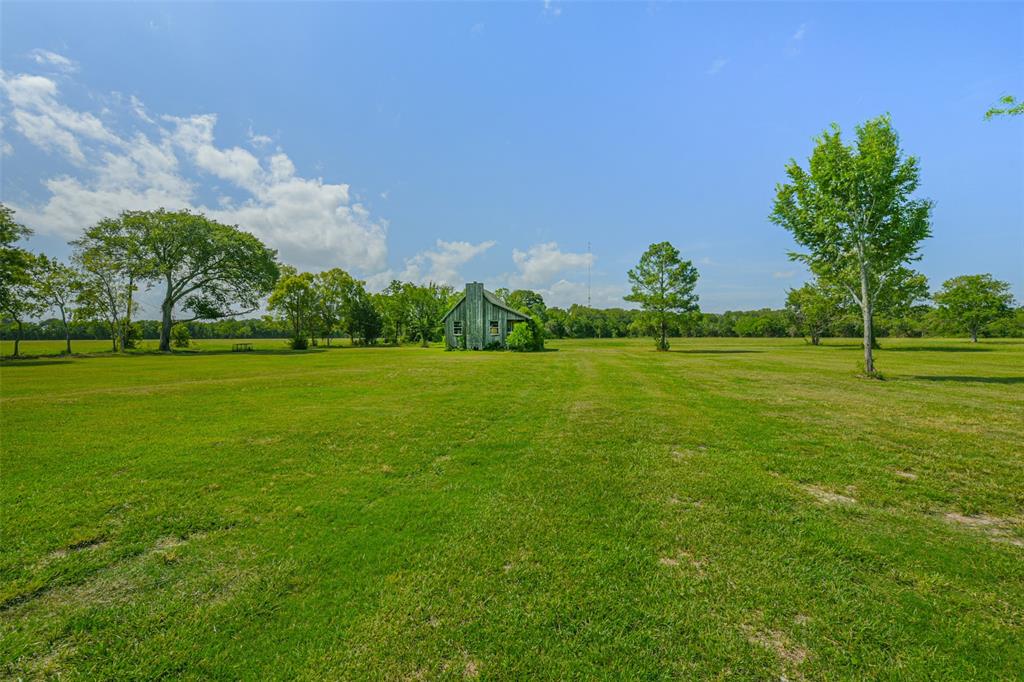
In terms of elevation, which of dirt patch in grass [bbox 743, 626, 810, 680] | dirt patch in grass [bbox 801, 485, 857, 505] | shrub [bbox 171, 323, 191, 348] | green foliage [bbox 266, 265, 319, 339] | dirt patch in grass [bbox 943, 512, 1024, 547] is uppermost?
green foliage [bbox 266, 265, 319, 339]

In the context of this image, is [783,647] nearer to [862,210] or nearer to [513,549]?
[513,549]

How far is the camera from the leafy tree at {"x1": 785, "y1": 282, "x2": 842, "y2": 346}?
43453 mm

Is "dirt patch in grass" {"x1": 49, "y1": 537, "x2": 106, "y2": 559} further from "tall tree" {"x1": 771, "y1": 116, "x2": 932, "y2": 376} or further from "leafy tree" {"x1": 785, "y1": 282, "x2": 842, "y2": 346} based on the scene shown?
"leafy tree" {"x1": 785, "y1": 282, "x2": 842, "y2": 346}

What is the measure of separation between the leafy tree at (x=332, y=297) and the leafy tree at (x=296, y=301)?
892mm

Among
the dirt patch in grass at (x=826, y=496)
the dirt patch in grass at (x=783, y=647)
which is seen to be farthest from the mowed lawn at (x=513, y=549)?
the dirt patch in grass at (x=826, y=496)

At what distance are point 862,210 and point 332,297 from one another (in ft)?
208

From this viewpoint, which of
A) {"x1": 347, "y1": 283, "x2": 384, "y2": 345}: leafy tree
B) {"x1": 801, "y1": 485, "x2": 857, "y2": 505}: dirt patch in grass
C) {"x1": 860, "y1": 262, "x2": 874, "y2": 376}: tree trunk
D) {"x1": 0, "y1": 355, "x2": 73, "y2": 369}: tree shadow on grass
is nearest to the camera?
{"x1": 801, "y1": 485, "x2": 857, "y2": 505}: dirt patch in grass

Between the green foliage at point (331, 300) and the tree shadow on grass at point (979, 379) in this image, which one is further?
the green foliage at point (331, 300)

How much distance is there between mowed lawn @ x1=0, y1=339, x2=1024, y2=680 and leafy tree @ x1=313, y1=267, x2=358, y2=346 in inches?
2179

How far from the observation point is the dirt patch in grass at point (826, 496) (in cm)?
470

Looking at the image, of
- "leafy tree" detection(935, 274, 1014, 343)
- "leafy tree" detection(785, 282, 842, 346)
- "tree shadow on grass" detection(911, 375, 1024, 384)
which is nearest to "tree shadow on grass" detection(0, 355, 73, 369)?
"tree shadow on grass" detection(911, 375, 1024, 384)

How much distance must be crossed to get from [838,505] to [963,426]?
6597 mm

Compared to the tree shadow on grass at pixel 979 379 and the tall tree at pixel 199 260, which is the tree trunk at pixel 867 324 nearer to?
the tree shadow on grass at pixel 979 379

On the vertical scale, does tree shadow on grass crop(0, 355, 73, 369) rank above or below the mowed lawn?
above
